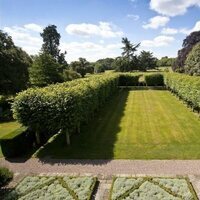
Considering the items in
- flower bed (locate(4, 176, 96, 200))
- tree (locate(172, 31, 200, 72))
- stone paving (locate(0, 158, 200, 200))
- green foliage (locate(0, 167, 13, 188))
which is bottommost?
stone paving (locate(0, 158, 200, 200))

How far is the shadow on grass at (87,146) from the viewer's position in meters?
13.9

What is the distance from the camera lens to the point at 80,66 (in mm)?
75500

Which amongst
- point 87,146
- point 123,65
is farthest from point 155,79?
point 87,146

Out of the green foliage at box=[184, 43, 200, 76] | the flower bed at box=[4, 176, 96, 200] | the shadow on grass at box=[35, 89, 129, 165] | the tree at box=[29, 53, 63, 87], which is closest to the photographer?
the flower bed at box=[4, 176, 96, 200]

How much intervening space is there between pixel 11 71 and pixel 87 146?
23830 millimetres

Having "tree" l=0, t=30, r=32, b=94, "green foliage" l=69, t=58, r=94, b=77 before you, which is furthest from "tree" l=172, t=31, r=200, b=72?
"tree" l=0, t=30, r=32, b=94

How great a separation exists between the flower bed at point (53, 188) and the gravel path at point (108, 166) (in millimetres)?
1128

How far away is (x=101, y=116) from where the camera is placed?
24.5m

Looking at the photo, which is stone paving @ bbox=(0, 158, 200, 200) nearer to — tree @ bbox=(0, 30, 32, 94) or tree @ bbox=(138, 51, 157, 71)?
tree @ bbox=(0, 30, 32, 94)

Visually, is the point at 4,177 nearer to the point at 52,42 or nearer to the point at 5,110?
the point at 5,110

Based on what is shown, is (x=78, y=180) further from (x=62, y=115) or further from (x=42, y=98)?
(x=42, y=98)

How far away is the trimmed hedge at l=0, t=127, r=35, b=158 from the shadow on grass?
0.98 m

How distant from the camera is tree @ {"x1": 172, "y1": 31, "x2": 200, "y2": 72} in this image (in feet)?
198

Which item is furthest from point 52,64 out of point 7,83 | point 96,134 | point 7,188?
point 7,188
